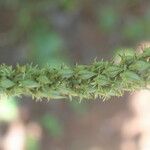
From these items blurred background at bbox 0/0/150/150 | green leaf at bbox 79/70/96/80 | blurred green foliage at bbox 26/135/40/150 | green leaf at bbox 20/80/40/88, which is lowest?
green leaf at bbox 20/80/40/88

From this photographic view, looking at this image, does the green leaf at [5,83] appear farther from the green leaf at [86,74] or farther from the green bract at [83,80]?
the green leaf at [86,74]

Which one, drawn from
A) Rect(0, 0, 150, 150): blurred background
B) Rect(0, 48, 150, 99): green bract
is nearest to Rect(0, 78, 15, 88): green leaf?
Rect(0, 48, 150, 99): green bract

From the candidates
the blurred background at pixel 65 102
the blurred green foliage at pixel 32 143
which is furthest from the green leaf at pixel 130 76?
the blurred green foliage at pixel 32 143

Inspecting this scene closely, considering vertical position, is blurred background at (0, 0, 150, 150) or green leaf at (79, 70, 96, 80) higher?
blurred background at (0, 0, 150, 150)

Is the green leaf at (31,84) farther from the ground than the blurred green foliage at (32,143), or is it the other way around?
the blurred green foliage at (32,143)

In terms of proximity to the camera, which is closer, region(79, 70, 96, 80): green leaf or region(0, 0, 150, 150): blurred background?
region(79, 70, 96, 80): green leaf

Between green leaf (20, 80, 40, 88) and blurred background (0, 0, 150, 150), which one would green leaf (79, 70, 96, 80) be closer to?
green leaf (20, 80, 40, 88)
